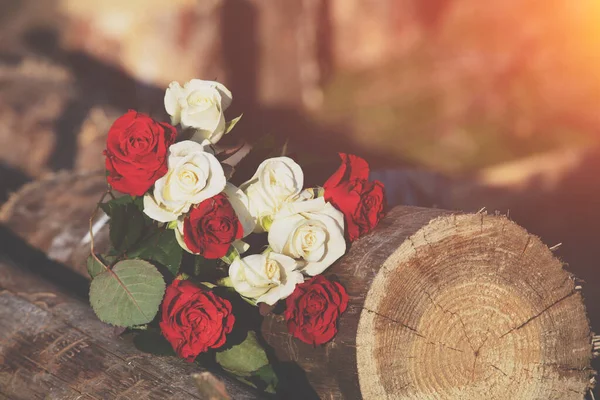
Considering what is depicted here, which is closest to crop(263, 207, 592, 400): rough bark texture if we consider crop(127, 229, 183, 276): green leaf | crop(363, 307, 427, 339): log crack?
crop(363, 307, 427, 339): log crack

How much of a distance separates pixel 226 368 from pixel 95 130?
8.35 feet

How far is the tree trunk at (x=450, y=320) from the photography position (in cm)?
205

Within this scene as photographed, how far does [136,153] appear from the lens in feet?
6.98

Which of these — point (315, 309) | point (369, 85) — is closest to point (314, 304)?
point (315, 309)

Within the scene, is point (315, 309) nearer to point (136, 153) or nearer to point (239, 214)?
point (239, 214)

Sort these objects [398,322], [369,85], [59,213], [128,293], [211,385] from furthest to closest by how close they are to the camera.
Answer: [369,85]
[59,213]
[128,293]
[398,322]
[211,385]

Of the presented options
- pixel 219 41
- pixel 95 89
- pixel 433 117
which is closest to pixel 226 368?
pixel 95 89

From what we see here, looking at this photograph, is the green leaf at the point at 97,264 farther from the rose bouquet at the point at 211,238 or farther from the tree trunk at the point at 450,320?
the tree trunk at the point at 450,320

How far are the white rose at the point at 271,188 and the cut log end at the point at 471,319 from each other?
35cm

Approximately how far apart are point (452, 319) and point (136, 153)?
38.4 inches

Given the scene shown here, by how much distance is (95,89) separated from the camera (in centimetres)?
533

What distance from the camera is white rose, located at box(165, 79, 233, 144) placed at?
2.32 metres

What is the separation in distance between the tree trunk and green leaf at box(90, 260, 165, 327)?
0.39 meters

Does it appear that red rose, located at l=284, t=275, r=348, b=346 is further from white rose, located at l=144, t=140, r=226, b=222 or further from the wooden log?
white rose, located at l=144, t=140, r=226, b=222
